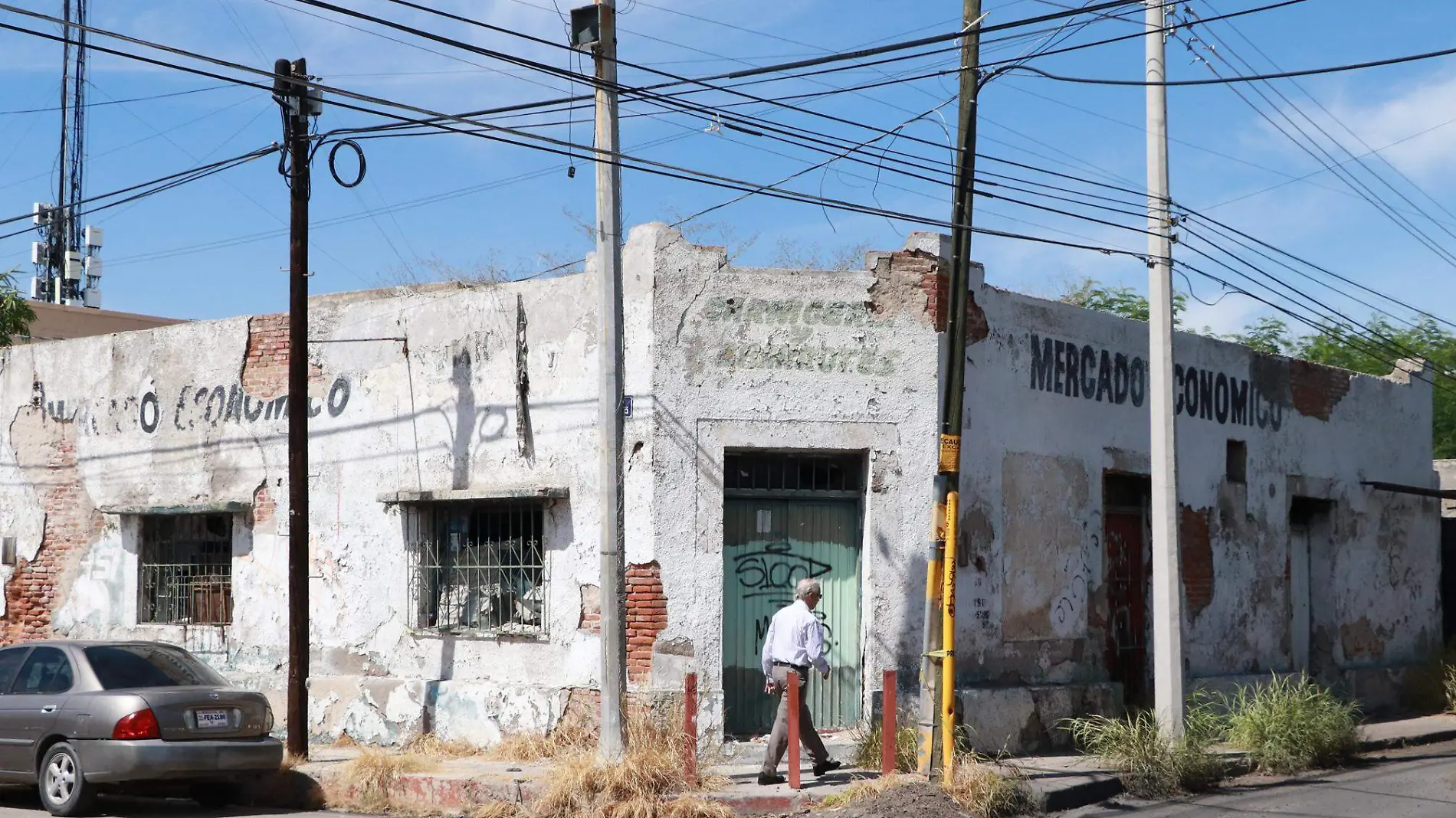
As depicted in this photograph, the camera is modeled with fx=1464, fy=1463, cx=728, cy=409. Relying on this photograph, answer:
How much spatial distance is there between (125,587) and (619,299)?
8.36 metres

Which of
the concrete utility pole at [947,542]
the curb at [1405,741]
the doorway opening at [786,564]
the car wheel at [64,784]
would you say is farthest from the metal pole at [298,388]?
the curb at [1405,741]

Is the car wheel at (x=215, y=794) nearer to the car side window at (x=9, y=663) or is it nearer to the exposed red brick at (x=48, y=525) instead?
the car side window at (x=9, y=663)

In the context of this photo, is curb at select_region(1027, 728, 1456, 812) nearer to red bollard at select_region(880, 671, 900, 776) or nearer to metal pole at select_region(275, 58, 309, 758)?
red bollard at select_region(880, 671, 900, 776)

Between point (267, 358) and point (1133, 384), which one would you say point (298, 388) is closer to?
point (267, 358)

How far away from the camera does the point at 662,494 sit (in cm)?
1259

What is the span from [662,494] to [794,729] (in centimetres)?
252

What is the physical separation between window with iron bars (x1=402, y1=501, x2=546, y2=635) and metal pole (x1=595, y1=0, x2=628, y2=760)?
7.23ft

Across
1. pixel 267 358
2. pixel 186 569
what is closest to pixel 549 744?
pixel 267 358


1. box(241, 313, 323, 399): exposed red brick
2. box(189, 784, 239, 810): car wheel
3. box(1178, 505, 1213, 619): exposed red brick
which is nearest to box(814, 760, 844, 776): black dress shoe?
box(189, 784, 239, 810): car wheel

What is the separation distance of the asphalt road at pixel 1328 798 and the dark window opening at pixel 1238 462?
408 centimetres

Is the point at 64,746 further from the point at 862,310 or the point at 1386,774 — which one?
the point at 1386,774

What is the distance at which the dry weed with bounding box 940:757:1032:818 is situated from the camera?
10.6m

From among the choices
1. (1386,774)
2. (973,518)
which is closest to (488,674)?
(973,518)

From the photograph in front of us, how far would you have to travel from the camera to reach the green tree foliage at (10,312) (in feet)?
68.5
